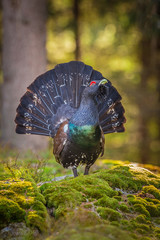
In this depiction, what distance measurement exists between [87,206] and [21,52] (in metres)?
7.05

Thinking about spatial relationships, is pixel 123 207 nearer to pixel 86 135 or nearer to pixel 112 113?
pixel 86 135

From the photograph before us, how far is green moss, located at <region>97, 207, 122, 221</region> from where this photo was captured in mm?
2945

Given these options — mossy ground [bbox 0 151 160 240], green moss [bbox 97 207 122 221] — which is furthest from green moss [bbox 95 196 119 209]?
green moss [bbox 97 207 122 221]

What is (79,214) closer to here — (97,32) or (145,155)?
(145,155)

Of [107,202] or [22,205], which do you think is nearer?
[22,205]

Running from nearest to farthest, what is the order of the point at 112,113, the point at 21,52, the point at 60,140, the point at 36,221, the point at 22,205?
1. the point at 36,221
2. the point at 22,205
3. the point at 60,140
4. the point at 112,113
5. the point at 21,52

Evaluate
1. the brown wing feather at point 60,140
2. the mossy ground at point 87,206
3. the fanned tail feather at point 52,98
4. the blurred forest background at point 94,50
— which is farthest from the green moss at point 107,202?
the blurred forest background at point 94,50

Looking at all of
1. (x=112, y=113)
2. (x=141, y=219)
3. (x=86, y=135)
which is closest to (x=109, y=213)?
(x=141, y=219)

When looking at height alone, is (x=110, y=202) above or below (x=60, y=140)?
below

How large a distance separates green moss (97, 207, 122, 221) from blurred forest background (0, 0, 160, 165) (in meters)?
5.38

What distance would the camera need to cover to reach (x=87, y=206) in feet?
10.0

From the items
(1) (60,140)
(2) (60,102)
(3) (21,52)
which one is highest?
(3) (21,52)

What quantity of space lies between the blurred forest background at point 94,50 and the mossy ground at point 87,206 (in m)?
4.82

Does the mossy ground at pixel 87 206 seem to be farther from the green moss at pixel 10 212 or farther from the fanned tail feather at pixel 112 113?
the fanned tail feather at pixel 112 113
